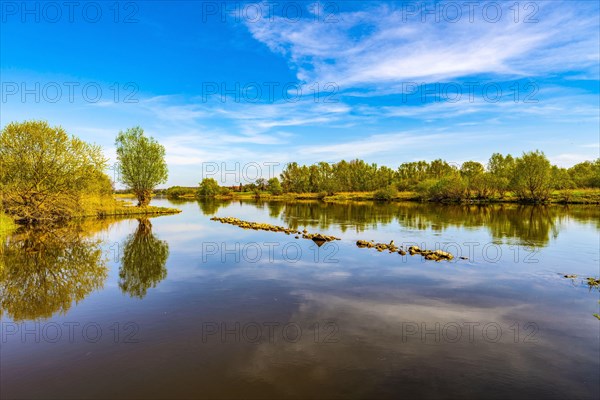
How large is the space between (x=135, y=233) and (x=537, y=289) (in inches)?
1517

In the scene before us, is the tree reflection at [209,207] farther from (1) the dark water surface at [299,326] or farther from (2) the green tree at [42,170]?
(1) the dark water surface at [299,326]

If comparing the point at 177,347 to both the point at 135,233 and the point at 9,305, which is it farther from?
the point at 135,233

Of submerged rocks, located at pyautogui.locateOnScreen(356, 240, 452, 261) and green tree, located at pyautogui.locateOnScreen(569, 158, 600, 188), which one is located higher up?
green tree, located at pyautogui.locateOnScreen(569, 158, 600, 188)

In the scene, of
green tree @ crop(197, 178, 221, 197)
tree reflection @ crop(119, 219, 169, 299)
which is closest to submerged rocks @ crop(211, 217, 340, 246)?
tree reflection @ crop(119, 219, 169, 299)

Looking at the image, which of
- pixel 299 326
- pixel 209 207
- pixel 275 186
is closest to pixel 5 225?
pixel 299 326

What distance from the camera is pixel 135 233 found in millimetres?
38250

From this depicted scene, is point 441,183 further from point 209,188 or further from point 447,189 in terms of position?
point 209,188

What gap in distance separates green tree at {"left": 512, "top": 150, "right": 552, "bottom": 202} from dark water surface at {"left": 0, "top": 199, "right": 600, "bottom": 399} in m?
77.0

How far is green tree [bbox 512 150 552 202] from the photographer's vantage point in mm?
86875

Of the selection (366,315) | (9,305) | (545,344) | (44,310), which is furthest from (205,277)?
(545,344)

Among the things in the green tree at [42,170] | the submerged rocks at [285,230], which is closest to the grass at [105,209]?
the green tree at [42,170]

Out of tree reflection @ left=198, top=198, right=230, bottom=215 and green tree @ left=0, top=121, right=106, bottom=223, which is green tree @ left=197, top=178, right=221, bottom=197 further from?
green tree @ left=0, top=121, right=106, bottom=223

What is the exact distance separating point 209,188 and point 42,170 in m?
136

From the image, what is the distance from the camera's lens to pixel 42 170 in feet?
139
